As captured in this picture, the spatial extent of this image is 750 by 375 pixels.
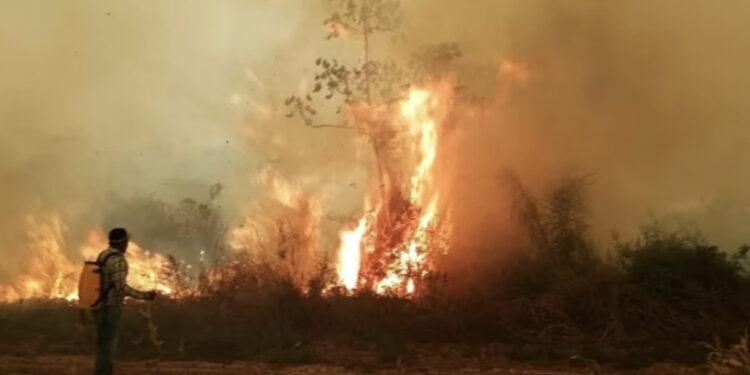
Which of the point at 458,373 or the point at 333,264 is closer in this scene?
the point at 458,373

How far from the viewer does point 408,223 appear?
18609 mm

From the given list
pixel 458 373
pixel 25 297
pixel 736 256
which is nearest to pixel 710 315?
pixel 736 256

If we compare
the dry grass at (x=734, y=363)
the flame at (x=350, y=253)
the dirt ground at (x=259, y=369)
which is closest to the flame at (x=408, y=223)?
the flame at (x=350, y=253)

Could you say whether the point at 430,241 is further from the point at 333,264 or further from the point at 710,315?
the point at 710,315

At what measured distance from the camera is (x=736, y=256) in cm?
1622

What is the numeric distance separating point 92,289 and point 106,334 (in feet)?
2.03

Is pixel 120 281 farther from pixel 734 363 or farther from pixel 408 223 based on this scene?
pixel 408 223

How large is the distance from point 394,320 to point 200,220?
7291 millimetres

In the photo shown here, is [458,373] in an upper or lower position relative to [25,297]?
lower

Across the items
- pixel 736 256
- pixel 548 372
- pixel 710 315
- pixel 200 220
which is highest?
pixel 200 220

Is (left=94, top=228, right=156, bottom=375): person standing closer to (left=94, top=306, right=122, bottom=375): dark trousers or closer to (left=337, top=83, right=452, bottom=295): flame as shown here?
(left=94, top=306, right=122, bottom=375): dark trousers

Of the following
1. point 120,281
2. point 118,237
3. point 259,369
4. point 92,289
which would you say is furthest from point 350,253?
point 92,289

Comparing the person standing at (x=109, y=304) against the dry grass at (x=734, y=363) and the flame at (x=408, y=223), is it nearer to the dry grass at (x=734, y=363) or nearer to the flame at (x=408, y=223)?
the dry grass at (x=734, y=363)

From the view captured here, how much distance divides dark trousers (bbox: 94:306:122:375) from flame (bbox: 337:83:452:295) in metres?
8.54
